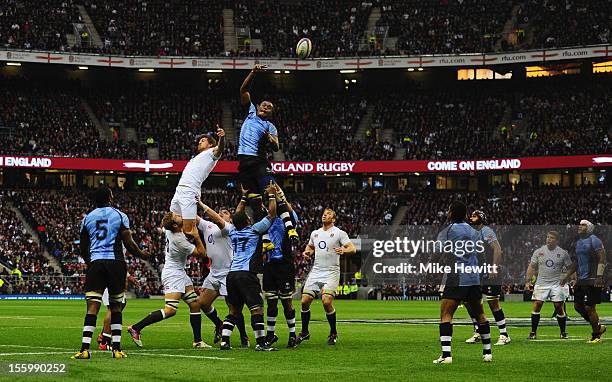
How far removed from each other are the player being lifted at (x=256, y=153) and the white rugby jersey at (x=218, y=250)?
0.98 metres

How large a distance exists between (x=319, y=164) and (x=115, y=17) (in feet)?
69.5

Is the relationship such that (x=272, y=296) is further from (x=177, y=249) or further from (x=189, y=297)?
(x=177, y=249)

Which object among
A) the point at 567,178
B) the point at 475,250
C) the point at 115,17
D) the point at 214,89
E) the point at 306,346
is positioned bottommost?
the point at 306,346

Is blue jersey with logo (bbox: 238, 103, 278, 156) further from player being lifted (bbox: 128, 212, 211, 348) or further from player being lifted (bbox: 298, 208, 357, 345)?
player being lifted (bbox: 298, 208, 357, 345)

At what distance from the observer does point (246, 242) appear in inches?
755

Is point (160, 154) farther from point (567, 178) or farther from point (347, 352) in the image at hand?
point (347, 352)

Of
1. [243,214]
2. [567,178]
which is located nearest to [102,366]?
[243,214]

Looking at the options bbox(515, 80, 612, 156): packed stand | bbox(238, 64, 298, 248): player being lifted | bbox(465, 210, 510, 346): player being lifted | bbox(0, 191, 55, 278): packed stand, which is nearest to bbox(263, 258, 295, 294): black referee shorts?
bbox(238, 64, 298, 248): player being lifted

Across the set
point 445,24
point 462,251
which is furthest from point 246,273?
point 445,24

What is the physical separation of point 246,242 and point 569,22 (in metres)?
66.1

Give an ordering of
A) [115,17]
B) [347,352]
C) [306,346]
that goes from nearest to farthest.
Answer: [347,352] < [306,346] < [115,17]

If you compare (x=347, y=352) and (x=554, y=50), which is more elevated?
(x=554, y=50)

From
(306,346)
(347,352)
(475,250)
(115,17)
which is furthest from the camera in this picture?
(115,17)

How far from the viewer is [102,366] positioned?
1495cm
